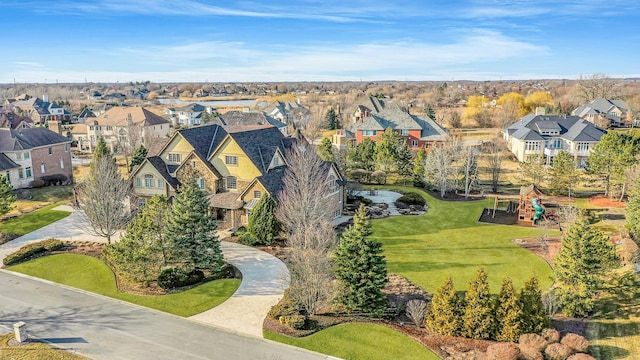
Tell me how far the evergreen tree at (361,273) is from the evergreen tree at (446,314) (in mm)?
2988

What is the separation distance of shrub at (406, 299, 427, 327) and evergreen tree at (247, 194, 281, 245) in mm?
13932

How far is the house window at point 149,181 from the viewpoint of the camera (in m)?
43.5

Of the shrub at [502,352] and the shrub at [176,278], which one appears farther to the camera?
the shrub at [176,278]

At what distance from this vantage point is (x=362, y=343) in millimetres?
22531

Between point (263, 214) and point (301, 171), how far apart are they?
454 centimetres

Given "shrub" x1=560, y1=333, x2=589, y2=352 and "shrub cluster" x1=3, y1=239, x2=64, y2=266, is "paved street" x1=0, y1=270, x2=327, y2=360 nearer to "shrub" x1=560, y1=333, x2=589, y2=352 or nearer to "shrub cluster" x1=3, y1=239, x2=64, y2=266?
"shrub cluster" x1=3, y1=239, x2=64, y2=266

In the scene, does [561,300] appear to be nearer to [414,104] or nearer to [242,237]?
[242,237]

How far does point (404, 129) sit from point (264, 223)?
47.2m

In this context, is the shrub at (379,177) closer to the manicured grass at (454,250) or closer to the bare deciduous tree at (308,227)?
the manicured grass at (454,250)

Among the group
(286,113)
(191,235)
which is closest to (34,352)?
(191,235)

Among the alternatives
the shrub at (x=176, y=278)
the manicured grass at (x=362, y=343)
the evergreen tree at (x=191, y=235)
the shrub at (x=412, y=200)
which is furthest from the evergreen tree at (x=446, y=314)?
the shrub at (x=412, y=200)

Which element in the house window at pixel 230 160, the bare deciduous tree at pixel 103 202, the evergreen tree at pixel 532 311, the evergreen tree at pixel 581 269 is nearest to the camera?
the evergreen tree at pixel 532 311

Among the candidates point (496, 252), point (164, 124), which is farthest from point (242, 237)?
point (164, 124)

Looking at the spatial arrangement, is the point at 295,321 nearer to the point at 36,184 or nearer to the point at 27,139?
the point at 36,184
